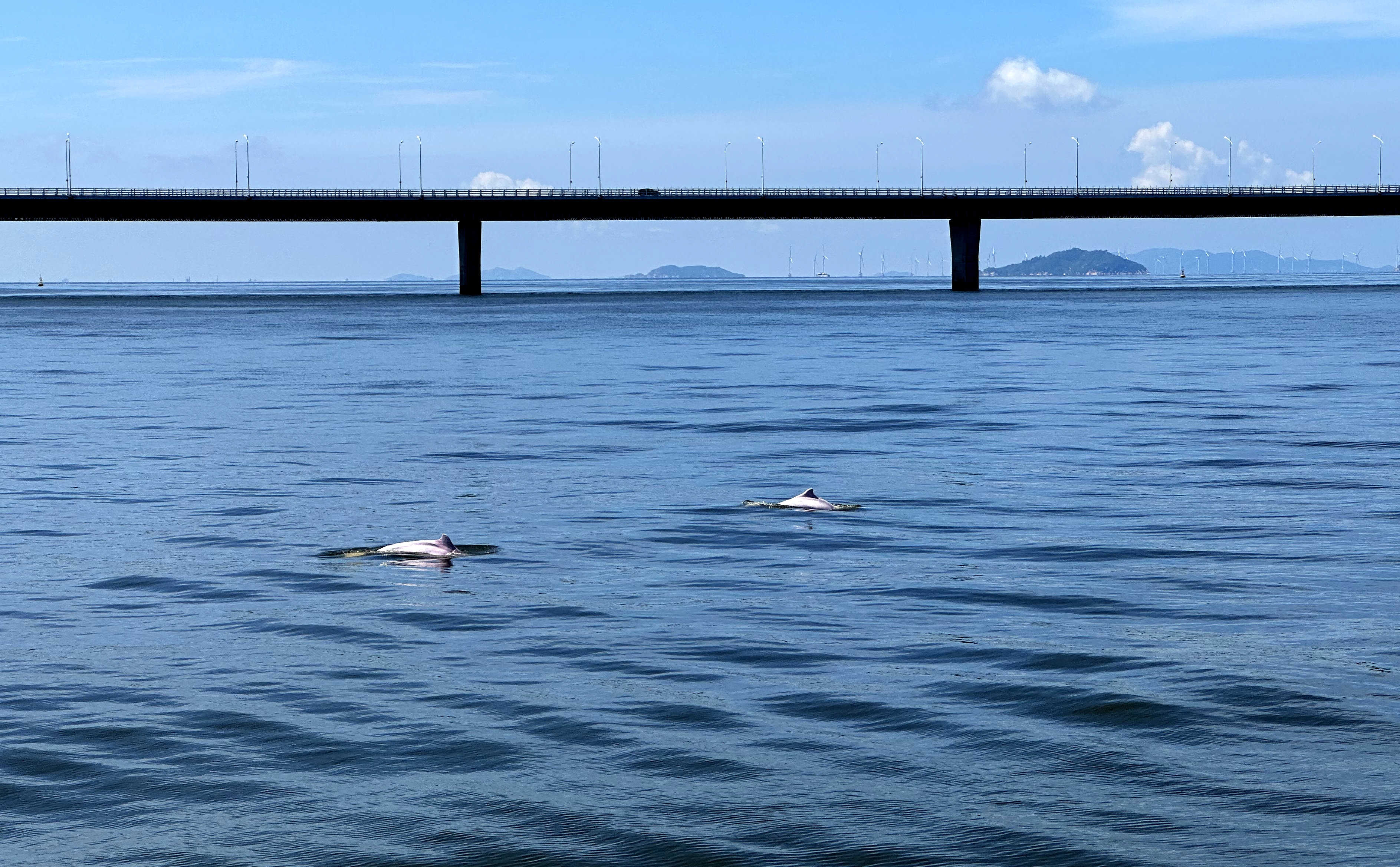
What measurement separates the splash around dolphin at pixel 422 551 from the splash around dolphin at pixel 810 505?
19.6 ft

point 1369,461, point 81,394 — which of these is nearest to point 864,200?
point 81,394

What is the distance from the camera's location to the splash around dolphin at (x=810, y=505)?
2702 centimetres

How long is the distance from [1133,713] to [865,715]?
7.72ft

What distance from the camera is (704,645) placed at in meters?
17.0

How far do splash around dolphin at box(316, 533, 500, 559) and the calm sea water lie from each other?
0.61m

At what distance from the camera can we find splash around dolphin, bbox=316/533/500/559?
22406 mm

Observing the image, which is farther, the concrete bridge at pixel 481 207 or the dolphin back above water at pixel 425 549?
the concrete bridge at pixel 481 207

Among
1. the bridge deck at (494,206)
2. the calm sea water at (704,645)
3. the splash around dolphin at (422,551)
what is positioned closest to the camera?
the calm sea water at (704,645)

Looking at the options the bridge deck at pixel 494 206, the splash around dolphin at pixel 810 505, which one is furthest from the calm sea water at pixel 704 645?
the bridge deck at pixel 494 206

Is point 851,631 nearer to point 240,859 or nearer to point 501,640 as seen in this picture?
point 501,640

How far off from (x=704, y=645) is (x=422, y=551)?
6.71 meters

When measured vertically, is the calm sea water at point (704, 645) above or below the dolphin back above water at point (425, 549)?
below

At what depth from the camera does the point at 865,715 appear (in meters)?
14.2

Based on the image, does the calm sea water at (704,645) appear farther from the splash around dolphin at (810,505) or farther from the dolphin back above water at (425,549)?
the splash around dolphin at (810,505)
